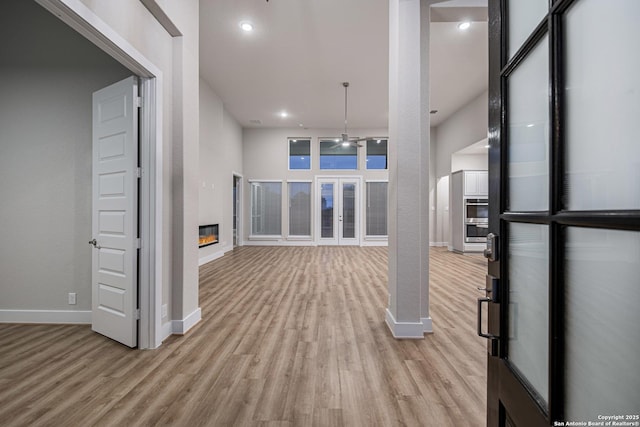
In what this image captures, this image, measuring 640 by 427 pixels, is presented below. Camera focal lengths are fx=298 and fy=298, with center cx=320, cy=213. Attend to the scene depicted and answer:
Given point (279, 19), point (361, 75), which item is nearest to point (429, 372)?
point (279, 19)

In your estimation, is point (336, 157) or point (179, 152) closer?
point (179, 152)

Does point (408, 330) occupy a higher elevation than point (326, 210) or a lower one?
lower

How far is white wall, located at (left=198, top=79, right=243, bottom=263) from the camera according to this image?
6195 millimetres

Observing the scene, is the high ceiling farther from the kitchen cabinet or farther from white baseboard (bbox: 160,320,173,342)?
white baseboard (bbox: 160,320,173,342)

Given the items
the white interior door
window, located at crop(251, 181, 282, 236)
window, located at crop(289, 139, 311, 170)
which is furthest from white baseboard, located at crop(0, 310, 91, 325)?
window, located at crop(289, 139, 311, 170)

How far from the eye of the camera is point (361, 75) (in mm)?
5918

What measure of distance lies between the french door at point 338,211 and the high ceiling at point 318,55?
7.89 feet

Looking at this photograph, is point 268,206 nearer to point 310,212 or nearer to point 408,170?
point 310,212

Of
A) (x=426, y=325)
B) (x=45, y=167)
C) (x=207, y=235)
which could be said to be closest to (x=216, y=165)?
(x=207, y=235)

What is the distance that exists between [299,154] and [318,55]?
A: 468 cm

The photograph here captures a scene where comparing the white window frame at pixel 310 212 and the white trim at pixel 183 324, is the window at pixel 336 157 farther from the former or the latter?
the white trim at pixel 183 324

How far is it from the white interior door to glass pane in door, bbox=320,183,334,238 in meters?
7.23

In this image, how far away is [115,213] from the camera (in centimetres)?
259

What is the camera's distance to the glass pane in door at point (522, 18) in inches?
26.2
